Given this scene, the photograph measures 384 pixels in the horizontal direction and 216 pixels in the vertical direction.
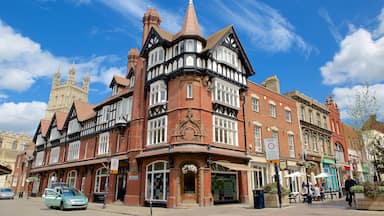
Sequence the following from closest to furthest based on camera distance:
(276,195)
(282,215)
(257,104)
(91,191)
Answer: (282,215)
(276,195)
(257,104)
(91,191)

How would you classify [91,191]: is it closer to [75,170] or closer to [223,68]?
[75,170]

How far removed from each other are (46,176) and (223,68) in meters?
31.7

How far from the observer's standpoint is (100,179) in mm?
28641

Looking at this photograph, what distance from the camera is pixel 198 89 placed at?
21094 mm

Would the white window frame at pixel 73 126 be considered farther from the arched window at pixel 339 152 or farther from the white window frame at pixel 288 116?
the arched window at pixel 339 152

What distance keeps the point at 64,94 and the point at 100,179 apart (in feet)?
275

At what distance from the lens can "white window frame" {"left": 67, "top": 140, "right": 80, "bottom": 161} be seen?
34531mm

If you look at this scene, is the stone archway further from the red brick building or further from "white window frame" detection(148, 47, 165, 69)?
"white window frame" detection(148, 47, 165, 69)

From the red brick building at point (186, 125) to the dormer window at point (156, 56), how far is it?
0.09 meters

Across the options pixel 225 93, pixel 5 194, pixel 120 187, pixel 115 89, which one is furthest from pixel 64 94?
pixel 225 93

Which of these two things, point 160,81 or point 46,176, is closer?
point 160,81

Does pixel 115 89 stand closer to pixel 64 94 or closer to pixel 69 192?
pixel 69 192

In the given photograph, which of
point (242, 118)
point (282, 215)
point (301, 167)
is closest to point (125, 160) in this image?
point (242, 118)

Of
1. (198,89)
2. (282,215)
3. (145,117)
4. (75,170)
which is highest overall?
(198,89)
